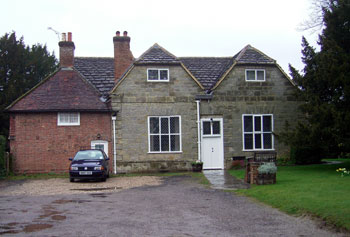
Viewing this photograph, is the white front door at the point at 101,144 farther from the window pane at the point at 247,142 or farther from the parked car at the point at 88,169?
the window pane at the point at 247,142

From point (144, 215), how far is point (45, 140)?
15.0m

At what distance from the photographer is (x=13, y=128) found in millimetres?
24375

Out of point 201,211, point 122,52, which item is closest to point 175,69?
point 122,52

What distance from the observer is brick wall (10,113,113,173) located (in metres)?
24.0

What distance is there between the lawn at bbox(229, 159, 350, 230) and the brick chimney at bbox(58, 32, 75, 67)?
1601cm

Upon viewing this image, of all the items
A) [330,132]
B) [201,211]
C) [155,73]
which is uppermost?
[155,73]

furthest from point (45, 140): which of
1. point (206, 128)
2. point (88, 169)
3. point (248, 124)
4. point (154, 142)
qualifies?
point (248, 124)

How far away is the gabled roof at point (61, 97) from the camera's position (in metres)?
24.3

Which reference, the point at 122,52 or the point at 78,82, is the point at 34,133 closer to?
the point at 78,82

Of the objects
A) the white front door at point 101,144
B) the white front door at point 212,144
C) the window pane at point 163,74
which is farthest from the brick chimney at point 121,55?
the white front door at point 212,144

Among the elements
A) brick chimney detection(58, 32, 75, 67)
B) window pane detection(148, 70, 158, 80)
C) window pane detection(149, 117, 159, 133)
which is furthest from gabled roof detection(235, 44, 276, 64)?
brick chimney detection(58, 32, 75, 67)

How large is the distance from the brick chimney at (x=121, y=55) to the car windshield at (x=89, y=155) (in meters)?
6.40

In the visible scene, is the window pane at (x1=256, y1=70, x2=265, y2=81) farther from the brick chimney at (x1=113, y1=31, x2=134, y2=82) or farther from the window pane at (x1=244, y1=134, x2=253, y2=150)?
the brick chimney at (x1=113, y1=31, x2=134, y2=82)

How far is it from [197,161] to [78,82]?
8744 millimetres
